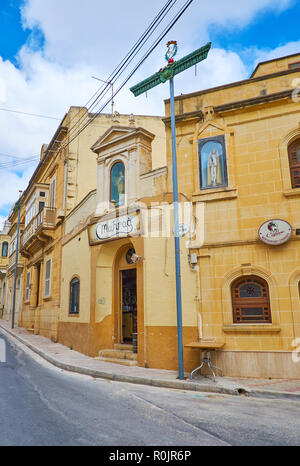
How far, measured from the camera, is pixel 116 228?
12.1 m

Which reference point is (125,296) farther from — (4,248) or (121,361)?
(4,248)

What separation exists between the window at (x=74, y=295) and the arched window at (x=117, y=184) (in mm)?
4193

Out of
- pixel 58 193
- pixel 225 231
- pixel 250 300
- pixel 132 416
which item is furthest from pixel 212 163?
pixel 58 193

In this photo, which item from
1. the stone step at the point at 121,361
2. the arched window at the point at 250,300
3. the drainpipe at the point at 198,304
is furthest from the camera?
the stone step at the point at 121,361

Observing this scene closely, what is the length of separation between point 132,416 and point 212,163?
23.5ft

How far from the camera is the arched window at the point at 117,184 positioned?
12.6m

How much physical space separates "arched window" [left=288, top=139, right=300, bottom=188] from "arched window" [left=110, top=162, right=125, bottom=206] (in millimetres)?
5612

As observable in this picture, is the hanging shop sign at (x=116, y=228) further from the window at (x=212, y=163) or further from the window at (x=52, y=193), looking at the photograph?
the window at (x=52, y=193)

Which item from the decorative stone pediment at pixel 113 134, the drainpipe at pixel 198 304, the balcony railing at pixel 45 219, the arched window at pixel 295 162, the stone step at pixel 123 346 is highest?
the decorative stone pediment at pixel 113 134

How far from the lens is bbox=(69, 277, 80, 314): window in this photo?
1471 centimetres

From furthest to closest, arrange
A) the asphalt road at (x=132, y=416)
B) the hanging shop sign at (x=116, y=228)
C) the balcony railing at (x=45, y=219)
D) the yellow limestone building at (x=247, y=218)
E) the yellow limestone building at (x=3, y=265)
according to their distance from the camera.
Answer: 1. the yellow limestone building at (x=3, y=265)
2. the balcony railing at (x=45, y=219)
3. the hanging shop sign at (x=116, y=228)
4. the yellow limestone building at (x=247, y=218)
5. the asphalt road at (x=132, y=416)

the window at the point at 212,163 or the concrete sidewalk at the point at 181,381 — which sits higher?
the window at the point at 212,163

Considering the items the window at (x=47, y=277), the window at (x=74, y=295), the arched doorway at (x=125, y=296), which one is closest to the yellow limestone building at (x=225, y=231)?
the arched doorway at (x=125, y=296)
